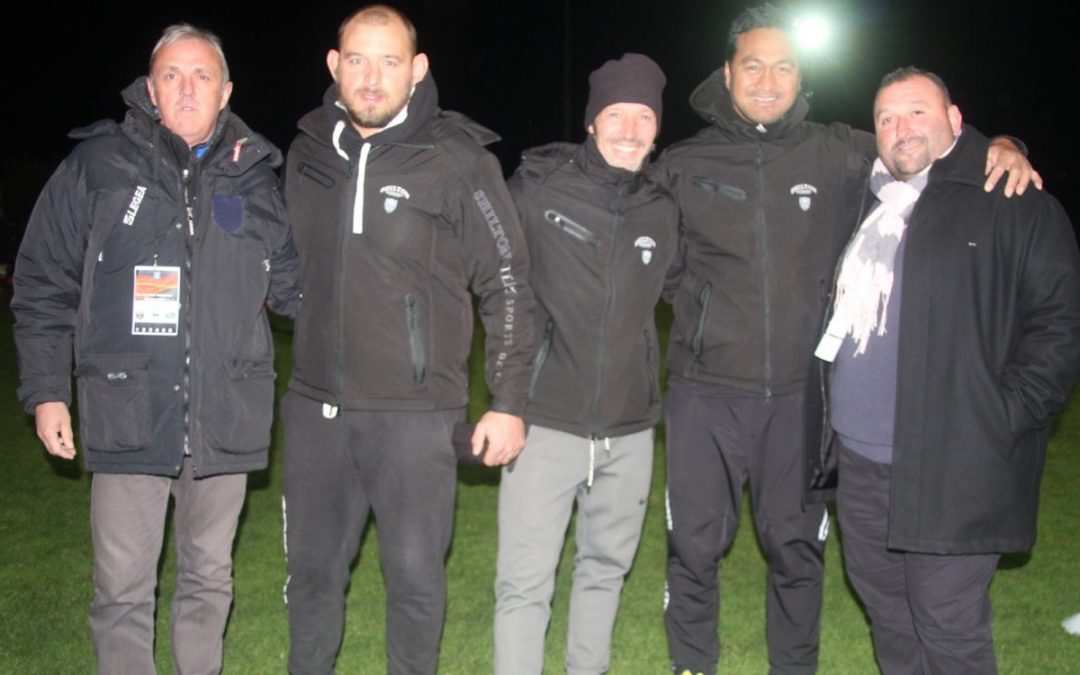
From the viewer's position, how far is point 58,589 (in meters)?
5.32

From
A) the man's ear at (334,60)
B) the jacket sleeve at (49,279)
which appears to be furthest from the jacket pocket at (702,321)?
the jacket sleeve at (49,279)

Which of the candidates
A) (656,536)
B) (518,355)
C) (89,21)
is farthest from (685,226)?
(89,21)

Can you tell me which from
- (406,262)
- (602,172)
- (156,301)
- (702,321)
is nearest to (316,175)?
(406,262)

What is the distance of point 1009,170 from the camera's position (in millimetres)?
3428

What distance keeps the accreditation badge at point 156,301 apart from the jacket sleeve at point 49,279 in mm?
199

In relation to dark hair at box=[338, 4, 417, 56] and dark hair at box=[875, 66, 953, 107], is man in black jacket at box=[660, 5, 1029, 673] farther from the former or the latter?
dark hair at box=[338, 4, 417, 56]

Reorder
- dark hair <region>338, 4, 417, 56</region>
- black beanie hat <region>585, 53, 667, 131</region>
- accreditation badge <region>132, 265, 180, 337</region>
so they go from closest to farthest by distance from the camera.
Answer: accreditation badge <region>132, 265, 180, 337</region>, dark hair <region>338, 4, 417, 56</region>, black beanie hat <region>585, 53, 667, 131</region>

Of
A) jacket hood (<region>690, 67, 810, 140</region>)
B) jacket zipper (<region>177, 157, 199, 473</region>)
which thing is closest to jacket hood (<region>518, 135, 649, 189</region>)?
jacket hood (<region>690, 67, 810, 140</region>)

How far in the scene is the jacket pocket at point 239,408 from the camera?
11.9 ft

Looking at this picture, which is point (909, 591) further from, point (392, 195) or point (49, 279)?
point (49, 279)

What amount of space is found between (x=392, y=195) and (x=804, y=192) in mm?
1440

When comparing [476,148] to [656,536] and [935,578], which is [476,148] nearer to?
[935,578]

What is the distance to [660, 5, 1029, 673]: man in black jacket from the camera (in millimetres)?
3994

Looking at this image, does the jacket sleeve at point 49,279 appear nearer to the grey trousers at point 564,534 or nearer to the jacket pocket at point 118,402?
the jacket pocket at point 118,402
